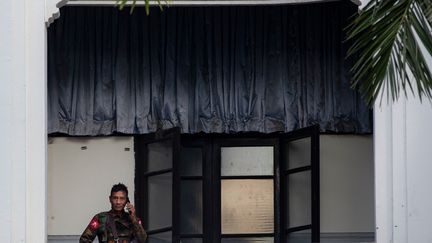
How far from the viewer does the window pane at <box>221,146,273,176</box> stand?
541 inches

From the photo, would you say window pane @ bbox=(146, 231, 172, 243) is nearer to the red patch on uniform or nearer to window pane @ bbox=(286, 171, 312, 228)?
window pane @ bbox=(286, 171, 312, 228)

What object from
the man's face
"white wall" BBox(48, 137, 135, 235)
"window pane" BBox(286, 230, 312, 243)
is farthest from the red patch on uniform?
"window pane" BBox(286, 230, 312, 243)

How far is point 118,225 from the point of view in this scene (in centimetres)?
1172

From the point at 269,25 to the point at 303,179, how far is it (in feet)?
5.22

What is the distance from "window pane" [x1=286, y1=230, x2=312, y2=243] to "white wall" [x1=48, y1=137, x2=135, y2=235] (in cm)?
165

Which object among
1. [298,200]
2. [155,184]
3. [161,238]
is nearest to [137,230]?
[161,238]

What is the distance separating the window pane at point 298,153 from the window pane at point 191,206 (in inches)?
37.3


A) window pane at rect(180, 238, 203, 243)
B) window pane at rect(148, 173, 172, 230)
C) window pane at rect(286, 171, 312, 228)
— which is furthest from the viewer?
window pane at rect(180, 238, 203, 243)

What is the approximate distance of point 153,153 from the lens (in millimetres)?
13438

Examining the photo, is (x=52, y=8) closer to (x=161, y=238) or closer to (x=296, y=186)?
(x=161, y=238)

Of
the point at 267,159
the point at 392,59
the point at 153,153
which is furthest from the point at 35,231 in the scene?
the point at 392,59

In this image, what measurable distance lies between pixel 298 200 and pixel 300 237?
38 centimetres

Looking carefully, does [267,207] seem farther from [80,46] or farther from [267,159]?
[80,46]

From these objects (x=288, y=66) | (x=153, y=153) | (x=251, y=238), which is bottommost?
(x=251, y=238)
